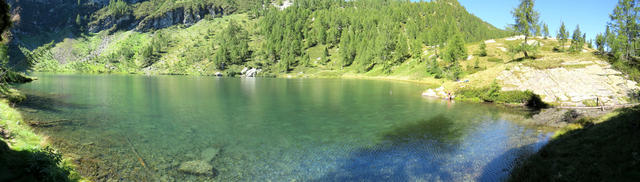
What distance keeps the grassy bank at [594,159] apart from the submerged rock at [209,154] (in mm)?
18986

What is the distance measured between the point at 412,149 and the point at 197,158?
53.5ft

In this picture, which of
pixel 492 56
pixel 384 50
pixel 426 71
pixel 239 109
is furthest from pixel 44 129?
pixel 384 50

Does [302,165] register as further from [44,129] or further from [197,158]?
[44,129]

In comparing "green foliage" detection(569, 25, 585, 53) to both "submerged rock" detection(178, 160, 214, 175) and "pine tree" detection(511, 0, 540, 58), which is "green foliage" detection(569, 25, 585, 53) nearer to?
"pine tree" detection(511, 0, 540, 58)

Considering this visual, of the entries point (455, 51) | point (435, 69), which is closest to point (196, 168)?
point (435, 69)

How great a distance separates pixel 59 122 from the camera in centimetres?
2862

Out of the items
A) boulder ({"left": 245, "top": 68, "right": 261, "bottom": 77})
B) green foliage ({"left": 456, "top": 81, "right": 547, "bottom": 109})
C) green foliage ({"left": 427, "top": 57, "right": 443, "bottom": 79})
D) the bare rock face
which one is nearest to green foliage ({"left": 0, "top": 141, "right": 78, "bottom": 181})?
green foliage ({"left": 456, "top": 81, "right": 547, "bottom": 109})

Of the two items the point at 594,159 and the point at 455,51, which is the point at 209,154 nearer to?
the point at 594,159

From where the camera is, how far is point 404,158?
810 inches

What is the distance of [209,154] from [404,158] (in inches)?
560

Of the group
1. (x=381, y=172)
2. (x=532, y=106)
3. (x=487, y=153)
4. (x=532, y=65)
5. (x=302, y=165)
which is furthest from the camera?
(x=532, y=65)

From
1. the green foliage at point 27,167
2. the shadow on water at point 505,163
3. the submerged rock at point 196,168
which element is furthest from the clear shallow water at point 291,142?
the green foliage at point 27,167

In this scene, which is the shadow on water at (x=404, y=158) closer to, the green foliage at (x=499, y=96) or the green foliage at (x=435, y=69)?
the green foliage at (x=499, y=96)

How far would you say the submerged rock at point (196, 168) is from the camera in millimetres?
17406
